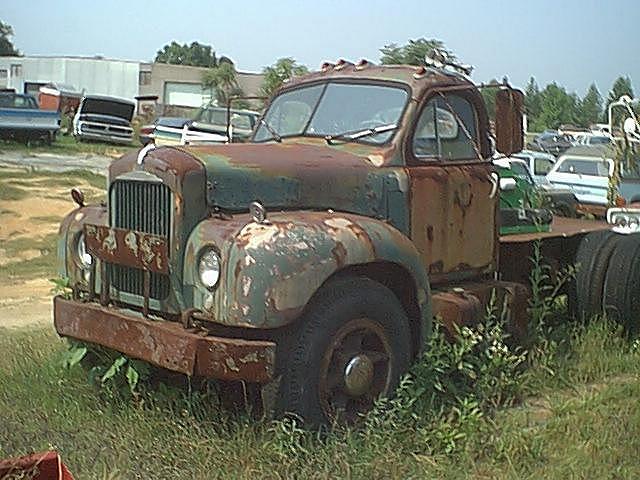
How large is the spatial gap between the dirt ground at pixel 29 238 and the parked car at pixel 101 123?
399 inches

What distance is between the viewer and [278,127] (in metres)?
7.23

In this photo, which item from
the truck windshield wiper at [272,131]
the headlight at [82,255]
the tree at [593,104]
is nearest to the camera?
the headlight at [82,255]

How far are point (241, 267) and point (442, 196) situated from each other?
6.48 ft

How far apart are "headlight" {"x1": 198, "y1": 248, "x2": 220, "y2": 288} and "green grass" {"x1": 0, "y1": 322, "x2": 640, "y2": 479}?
0.75 meters

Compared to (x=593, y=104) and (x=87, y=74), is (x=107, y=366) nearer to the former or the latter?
(x=593, y=104)

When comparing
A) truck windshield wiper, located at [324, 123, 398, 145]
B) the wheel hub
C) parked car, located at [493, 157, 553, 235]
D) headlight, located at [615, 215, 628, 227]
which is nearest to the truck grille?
the wheel hub

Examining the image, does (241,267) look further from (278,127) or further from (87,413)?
(278,127)

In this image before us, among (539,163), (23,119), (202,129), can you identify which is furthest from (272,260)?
(23,119)

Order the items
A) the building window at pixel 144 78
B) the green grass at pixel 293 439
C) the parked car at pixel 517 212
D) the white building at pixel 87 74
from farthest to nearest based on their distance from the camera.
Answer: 1. the building window at pixel 144 78
2. the white building at pixel 87 74
3. the parked car at pixel 517 212
4. the green grass at pixel 293 439

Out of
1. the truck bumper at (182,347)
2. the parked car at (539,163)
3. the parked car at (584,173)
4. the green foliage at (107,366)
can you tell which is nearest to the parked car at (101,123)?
the parked car at (539,163)

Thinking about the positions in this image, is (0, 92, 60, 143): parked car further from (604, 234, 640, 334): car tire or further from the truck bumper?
the truck bumper

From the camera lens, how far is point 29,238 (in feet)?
51.8

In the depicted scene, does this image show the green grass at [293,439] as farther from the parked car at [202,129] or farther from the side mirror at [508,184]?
the parked car at [202,129]

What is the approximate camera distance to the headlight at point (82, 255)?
643 cm
